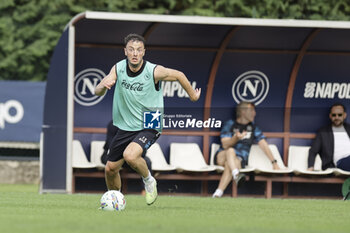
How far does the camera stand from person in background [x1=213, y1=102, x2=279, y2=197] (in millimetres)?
16062

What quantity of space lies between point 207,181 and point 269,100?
172 centimetres

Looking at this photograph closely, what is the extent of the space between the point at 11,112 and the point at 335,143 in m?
7.03

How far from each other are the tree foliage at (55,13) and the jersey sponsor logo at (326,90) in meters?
5.38

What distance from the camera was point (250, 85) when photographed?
55.9 ft

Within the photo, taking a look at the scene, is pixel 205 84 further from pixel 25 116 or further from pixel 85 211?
pixel 85 211

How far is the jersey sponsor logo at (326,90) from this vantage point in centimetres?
1702

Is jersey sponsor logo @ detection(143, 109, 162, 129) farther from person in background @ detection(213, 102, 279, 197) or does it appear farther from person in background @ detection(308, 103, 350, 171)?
person in background @ detection(308, 103, 350, 171)

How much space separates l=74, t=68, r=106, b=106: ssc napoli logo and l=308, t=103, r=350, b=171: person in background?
12.0ft

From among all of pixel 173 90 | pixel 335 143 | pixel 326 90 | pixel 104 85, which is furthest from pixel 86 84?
Answer: pixel 104 85

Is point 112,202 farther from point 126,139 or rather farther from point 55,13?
point 55,13

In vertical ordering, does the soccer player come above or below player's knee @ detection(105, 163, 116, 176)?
above

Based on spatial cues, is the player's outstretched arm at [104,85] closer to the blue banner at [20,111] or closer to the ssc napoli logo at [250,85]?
the ssc napoli logo at [250,85]

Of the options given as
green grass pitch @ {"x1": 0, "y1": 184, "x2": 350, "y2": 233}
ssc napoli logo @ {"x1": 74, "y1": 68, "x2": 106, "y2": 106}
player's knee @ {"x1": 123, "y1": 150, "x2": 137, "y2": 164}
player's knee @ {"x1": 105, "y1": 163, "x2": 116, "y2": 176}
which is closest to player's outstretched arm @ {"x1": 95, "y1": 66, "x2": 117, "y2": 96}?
player's knee @ {"x1": 123, "y1": 150, "x2": 137, "y2": 164}

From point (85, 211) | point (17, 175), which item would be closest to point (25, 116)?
point (17, 175)
